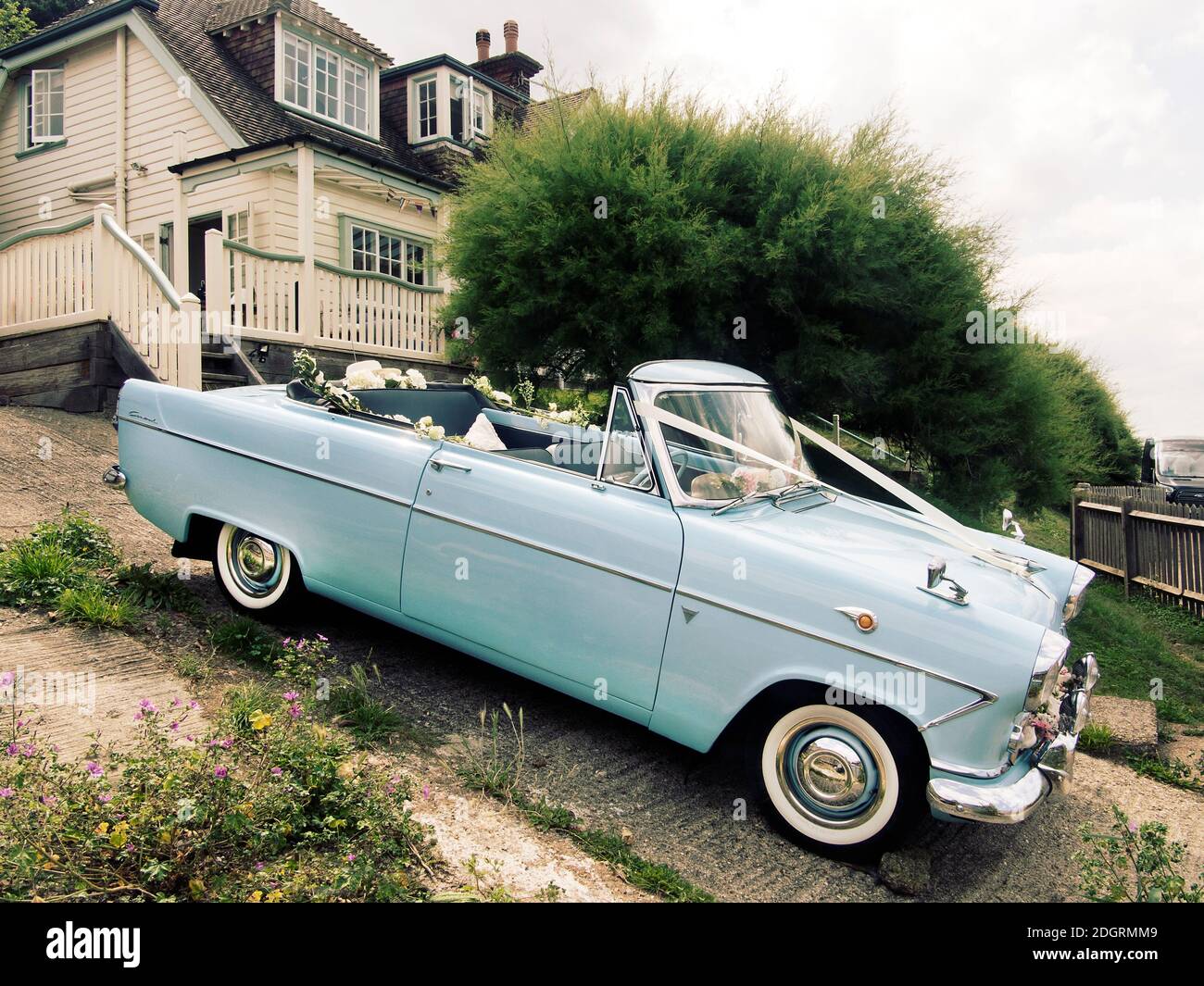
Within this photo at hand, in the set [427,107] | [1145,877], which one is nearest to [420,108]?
[427,107]

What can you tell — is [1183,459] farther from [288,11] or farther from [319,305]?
[288,11]

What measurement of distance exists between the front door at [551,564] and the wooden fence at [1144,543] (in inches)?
337

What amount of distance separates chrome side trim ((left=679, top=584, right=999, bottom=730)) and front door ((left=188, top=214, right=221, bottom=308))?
14349 millimetres

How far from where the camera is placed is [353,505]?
14.7ft

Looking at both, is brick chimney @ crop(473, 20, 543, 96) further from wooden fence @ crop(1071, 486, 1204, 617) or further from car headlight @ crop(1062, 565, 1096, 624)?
car headlight @ crop(1062, 565, 1096, 624)

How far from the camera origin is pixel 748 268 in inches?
340

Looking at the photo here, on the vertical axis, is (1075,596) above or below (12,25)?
below

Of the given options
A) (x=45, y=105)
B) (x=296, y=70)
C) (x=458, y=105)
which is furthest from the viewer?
(x=458, y=105)

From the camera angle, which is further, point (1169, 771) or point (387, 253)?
point (387, 253)

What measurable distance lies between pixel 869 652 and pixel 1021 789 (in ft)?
2.36

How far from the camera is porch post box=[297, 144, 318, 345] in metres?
11.8

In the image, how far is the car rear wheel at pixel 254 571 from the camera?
479 cm

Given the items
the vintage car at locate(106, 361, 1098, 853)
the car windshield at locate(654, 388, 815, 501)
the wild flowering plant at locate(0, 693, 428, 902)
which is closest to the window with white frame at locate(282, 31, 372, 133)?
the vintage car at locate(106, 361, 1098, 853)

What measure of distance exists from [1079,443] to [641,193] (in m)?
7.47
